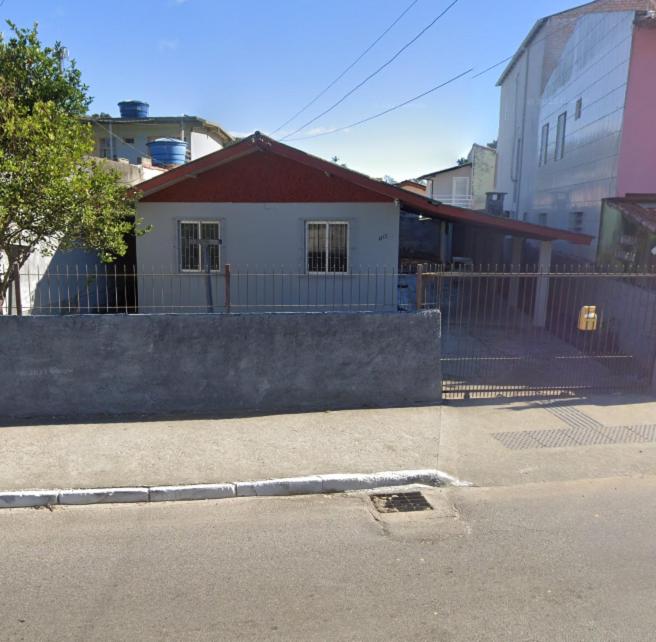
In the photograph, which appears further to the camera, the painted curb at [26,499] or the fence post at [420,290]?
the fence post at [420,290]

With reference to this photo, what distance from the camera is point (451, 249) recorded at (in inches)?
1020

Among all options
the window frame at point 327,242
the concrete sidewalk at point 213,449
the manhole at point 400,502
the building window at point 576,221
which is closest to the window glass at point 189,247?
the window frame at point 327,242

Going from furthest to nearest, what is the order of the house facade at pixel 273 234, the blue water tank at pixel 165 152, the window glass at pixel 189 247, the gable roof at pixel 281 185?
the blue water tank at pixel 165 152, the window glass at pixel 189 247, the house facade at pixel 273 234, the gable roof at pixel 281 185

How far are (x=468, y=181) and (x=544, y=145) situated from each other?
1556cm

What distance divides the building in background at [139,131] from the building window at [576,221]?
1394 centimetres

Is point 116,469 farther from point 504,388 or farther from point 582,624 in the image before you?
point 504,388

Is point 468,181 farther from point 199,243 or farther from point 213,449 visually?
point 213,449

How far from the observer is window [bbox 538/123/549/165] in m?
19.8

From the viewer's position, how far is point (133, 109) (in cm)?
2277

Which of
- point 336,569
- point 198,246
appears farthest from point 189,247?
point 336,569

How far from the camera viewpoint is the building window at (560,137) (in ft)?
58.3

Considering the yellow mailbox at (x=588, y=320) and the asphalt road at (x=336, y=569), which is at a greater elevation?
the yellow mailbox at (x=588, y=320)

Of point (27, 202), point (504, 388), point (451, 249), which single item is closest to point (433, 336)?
point (504, 388)

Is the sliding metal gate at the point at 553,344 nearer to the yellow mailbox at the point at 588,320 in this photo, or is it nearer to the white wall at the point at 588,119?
the yellow mailbox at the point at 588,320
